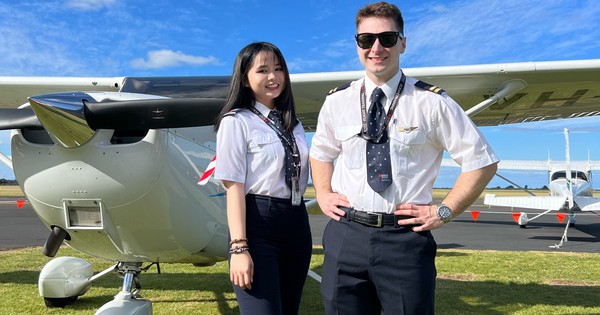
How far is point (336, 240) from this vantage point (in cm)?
162

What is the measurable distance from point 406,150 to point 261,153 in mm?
558

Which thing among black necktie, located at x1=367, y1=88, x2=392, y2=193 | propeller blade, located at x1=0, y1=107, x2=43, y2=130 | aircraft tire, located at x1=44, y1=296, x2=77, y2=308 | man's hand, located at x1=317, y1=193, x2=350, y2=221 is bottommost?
aircraft tire, located at x1=44, y1=296, x2=77, y2=308

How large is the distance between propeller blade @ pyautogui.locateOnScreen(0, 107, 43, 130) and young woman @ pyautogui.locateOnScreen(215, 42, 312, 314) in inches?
59.4

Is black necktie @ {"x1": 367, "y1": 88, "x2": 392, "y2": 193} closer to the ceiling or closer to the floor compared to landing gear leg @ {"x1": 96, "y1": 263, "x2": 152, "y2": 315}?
closer to the ceiling

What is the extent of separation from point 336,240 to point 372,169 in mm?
279

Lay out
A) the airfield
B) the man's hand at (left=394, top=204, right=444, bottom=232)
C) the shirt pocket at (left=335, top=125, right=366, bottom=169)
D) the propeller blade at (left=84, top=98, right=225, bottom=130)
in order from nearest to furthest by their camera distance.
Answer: the man's hand at (left=394, top=204, right=444, bottom=232)
the shirt pocket at (left=335, top=125, right=366, bottom=169)
the propeller blade at (left=84, top=98, right=225, bottom=130)
the airfield

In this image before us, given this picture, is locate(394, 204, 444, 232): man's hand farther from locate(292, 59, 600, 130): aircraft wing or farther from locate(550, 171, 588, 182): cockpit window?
locate(550, 171, 588, 182): cockpit window

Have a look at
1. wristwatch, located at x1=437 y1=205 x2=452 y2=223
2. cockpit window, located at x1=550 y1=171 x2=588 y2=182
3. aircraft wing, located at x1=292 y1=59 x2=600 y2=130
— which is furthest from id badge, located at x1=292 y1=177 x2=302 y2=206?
cockpit window, located at x1=550 y1=171 x2=588 y2=182

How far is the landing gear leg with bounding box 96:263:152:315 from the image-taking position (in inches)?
125

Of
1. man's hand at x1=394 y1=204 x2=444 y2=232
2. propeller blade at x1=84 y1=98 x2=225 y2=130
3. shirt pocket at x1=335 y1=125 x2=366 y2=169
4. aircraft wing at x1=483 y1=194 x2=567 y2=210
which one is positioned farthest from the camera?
aircraft wing at x1=483 y1=194 x2=567 y2=210

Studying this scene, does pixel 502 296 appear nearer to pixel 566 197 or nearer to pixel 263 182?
pixel 263 182

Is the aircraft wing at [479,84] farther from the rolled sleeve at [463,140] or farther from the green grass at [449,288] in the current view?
the rolled sleeve at [463,140]

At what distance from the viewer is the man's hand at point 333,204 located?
1628 millimetres

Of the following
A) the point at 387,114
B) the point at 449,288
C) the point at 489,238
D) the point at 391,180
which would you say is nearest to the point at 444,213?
the point at 391,180
